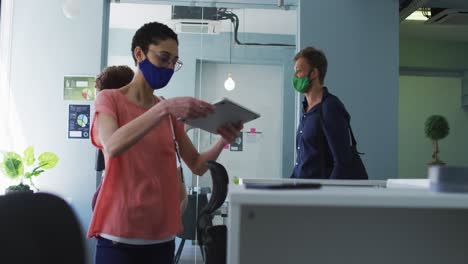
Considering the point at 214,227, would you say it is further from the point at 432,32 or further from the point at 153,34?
the point at 432,32

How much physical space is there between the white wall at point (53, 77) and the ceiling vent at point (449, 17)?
157 inches

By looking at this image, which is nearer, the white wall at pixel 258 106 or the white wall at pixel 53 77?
the white wall at pixel 53 77

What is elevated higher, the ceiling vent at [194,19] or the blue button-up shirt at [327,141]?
the ceiling vent at [194,19]

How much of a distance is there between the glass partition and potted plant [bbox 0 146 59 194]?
112 centimetres

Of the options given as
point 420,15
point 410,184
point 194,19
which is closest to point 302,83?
point 410,184

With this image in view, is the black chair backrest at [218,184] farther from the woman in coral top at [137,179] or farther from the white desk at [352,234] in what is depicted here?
the white desk at [352,234]

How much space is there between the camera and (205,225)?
2.21 metres

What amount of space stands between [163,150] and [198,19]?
11.5 feet

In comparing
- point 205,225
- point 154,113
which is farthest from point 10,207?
point 205,225

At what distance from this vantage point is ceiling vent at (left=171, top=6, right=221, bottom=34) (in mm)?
4828

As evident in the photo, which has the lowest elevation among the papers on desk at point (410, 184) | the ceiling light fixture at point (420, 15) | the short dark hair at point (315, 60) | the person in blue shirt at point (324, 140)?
the papers on desk at point (410, 184)

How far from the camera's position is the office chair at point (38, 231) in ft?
2.54

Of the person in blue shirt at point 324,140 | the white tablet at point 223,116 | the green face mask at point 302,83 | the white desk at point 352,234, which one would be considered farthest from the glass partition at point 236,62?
the white desk at point 352,234

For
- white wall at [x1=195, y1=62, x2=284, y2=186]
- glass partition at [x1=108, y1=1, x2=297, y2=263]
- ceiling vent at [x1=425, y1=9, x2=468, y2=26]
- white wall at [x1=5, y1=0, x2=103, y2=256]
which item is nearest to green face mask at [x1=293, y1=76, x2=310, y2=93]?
glass partition at [x1=108, y1=1, x2=297, y2=263]
